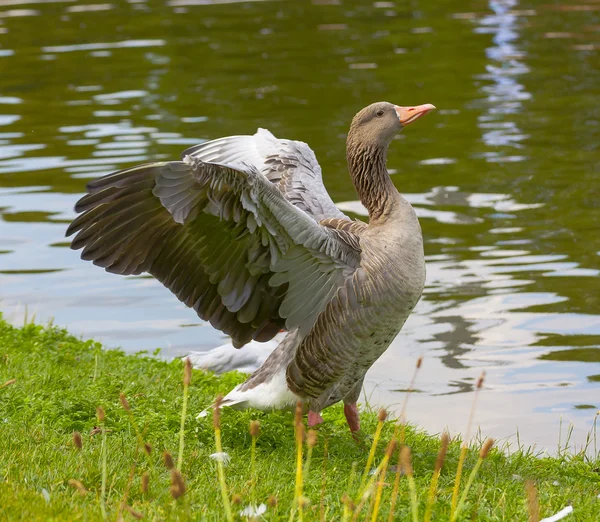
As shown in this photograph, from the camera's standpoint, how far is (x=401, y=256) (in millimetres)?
6426

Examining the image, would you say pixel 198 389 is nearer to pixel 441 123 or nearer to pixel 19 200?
pixel 19 200

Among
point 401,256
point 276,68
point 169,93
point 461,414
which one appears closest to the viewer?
point 401,256

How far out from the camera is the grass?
484 cm

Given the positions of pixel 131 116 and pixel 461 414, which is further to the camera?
pixel 131 116

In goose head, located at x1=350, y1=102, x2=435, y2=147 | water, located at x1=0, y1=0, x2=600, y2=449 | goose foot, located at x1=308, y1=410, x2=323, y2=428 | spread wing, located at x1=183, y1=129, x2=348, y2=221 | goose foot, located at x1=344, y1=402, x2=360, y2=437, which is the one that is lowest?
water, located at x1=0, y1=0, x2=600, y2=449

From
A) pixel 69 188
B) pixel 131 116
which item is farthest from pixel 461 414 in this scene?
pixel 131 116

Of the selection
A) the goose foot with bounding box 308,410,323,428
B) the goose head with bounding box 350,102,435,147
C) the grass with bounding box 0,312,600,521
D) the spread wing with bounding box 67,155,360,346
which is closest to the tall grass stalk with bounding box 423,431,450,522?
the grass with bounding box 0,312,600,521

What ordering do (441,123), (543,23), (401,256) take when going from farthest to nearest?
(543,23), (441,123), (401,256)

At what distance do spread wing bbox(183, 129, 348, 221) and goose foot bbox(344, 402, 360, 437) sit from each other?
4.60ft

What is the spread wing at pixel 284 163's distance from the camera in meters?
7.66

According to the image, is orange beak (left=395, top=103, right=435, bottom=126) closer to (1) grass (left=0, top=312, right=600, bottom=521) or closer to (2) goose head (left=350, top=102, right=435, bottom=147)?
(2) goose head (left=350, top=102, right=435, bottom=147)

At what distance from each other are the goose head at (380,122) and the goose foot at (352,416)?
1.81 metres

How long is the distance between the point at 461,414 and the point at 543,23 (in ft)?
70.1

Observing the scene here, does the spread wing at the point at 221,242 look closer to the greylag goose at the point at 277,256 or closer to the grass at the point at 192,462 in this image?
the greylag goose at the point at 277,256
